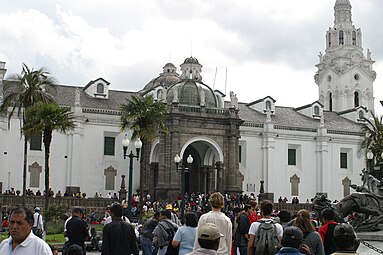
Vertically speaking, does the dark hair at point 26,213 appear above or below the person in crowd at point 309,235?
above

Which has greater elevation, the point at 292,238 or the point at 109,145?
the point at 109,145

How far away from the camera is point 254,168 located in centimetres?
5484

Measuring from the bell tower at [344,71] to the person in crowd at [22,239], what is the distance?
68933 millimetres

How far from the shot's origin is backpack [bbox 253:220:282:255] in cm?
945

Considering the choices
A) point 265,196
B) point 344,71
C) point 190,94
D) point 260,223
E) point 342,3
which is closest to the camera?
point 260,223

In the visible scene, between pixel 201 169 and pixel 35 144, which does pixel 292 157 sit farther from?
pixel 35 144

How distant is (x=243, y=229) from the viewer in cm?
1248

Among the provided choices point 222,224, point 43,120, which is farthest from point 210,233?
point 43,120

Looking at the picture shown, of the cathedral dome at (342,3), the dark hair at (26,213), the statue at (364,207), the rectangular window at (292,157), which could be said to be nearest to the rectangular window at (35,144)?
the rectangular window at (292,157)

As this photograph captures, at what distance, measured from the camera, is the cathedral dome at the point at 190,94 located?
159 ft

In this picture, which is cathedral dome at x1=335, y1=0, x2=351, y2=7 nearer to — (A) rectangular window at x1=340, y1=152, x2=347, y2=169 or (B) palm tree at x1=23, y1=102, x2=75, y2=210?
(A) rectangular window at x1=340, y1=152, x2=347, y2=169

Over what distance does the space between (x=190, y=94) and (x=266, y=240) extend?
39.6m

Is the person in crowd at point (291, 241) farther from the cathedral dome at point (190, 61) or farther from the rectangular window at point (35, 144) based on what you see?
the cathedral dome at point (190, 61)

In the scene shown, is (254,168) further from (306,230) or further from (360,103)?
(306,230)
